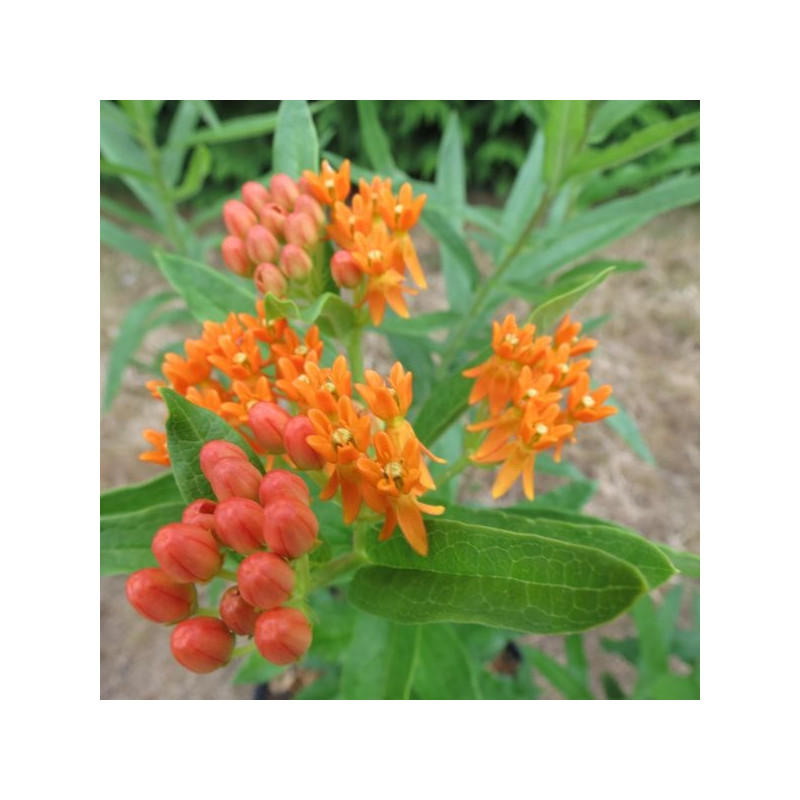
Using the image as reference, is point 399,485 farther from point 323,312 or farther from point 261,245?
point 261,245

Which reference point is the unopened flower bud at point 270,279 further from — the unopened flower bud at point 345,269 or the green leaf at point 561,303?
the green leaf at point 561,303

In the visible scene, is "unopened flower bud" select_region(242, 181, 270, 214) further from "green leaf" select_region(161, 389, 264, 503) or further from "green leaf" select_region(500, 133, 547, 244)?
"green leaf" select_region(500, 133, 547, 244)

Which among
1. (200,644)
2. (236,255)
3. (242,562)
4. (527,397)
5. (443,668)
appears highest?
(236,255)

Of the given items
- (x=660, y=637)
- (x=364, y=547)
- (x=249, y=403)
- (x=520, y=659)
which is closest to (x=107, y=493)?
(x=249, y=403)

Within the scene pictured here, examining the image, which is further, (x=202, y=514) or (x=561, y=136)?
(x=561, y=136)

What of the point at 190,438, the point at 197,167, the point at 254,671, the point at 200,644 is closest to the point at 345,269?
the point at 190,438

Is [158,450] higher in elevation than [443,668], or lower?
higher

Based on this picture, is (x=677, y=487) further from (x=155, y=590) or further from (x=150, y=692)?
(x=155, y=590)

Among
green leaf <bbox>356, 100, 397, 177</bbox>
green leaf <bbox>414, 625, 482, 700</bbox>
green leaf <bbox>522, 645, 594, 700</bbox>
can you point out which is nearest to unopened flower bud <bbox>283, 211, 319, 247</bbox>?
green leaf <bbox>356, 100, 397, 177</bbox>
